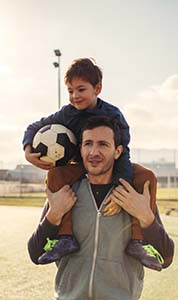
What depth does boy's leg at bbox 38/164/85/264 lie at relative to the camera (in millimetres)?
2199

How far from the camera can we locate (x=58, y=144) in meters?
2.48

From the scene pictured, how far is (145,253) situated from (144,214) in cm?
18

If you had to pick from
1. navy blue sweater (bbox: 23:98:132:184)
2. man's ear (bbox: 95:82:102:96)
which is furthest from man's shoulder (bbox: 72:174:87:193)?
man's ear (bbox: 95:82:102:96)

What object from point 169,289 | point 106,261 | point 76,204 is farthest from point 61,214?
point 169,289

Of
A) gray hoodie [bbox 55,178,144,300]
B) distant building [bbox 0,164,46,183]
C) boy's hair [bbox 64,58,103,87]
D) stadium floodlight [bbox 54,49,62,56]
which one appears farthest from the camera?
distant building [bbox 0,164,46,183]

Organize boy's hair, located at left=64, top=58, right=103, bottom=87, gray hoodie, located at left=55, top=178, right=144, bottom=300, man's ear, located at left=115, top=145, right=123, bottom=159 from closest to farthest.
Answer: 1. gray hoodie, located at left=55, top=178, right=144, bottom=300
2. man's ear, located at left=115, top=145, right=123, bottom=159
3. boy's hair, located at left=64, top=58, right=103, bottom=87

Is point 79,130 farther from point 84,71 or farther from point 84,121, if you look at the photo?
point 84,71

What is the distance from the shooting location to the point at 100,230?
87.4 inches

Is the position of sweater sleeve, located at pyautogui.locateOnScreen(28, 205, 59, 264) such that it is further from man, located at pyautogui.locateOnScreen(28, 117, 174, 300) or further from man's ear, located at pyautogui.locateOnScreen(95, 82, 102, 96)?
man's ear, located at pyautogui.locateOnScreen(95, 82, 102, 96)

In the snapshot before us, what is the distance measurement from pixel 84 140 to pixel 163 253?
0.63 metres

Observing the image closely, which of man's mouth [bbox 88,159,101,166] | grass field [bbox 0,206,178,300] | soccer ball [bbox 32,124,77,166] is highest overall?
soccer ball [bbox 32,124,77,166]

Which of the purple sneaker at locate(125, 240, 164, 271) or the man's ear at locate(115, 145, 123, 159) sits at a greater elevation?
the man's ear at locate(115, 145, 123, 159)

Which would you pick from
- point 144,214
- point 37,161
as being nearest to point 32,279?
point 37,161

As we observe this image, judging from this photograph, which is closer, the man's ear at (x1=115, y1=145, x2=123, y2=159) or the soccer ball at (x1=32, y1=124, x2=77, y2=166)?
the man's ear at (x1=115, y1=145, x2=123, y2=159)
